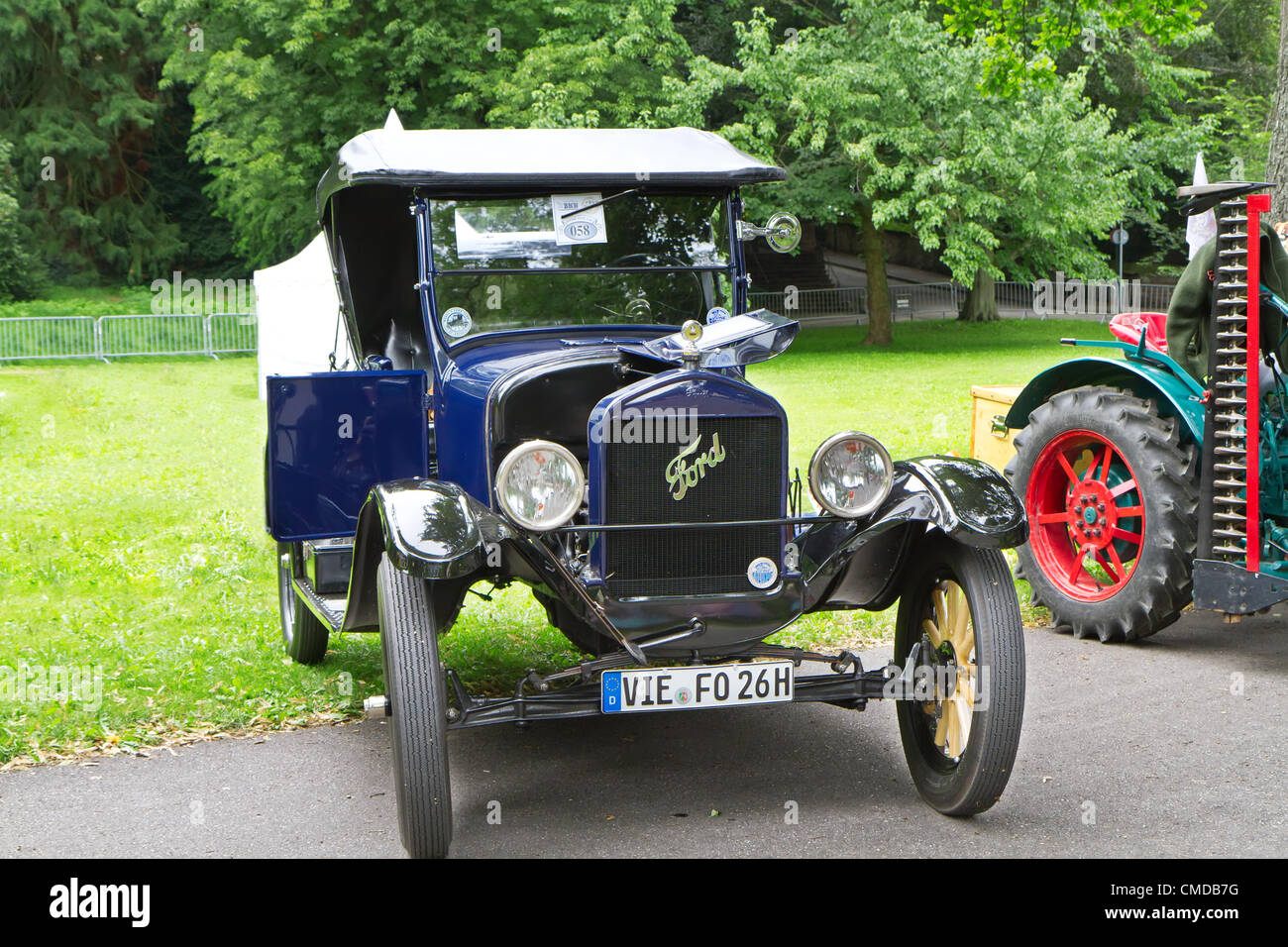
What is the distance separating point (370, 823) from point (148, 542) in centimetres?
524

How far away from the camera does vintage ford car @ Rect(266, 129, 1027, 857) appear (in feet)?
13.8

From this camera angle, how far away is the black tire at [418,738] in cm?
392

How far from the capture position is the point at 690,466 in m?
4.40

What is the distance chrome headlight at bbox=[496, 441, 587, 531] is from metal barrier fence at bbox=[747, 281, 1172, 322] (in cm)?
3221

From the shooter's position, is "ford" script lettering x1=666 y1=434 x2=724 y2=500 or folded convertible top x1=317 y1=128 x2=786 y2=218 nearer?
"ford" script lettering x1=666 y1=434 x2=724 y2=500

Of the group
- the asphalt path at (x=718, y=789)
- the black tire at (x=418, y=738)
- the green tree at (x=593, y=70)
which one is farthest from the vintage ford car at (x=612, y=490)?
the green tree at (x=593, y=70)

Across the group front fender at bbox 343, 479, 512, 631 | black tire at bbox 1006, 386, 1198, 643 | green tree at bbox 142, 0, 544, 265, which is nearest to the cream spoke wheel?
front fender at bbox 343, 479, 512, 631

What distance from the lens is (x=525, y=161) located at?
18.2ft

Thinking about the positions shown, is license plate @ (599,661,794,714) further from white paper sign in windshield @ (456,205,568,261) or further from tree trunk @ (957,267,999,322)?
tree trunk @ (957,267,999,322)

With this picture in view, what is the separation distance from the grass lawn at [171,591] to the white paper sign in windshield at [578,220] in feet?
6.64

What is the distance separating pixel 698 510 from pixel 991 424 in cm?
430

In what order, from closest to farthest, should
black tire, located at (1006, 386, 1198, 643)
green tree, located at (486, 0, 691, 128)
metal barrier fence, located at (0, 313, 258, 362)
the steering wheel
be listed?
the steering wheel → black tire, located at (1006, 386, 1198, 643) → green tree, located at (486, 0, 691, 128) → metal barrier fence, located at (0, 313, 258, 362)

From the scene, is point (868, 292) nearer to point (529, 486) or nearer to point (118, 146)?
point (118, 146)

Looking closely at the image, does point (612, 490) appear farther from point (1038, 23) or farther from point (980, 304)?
point (980, 304)
